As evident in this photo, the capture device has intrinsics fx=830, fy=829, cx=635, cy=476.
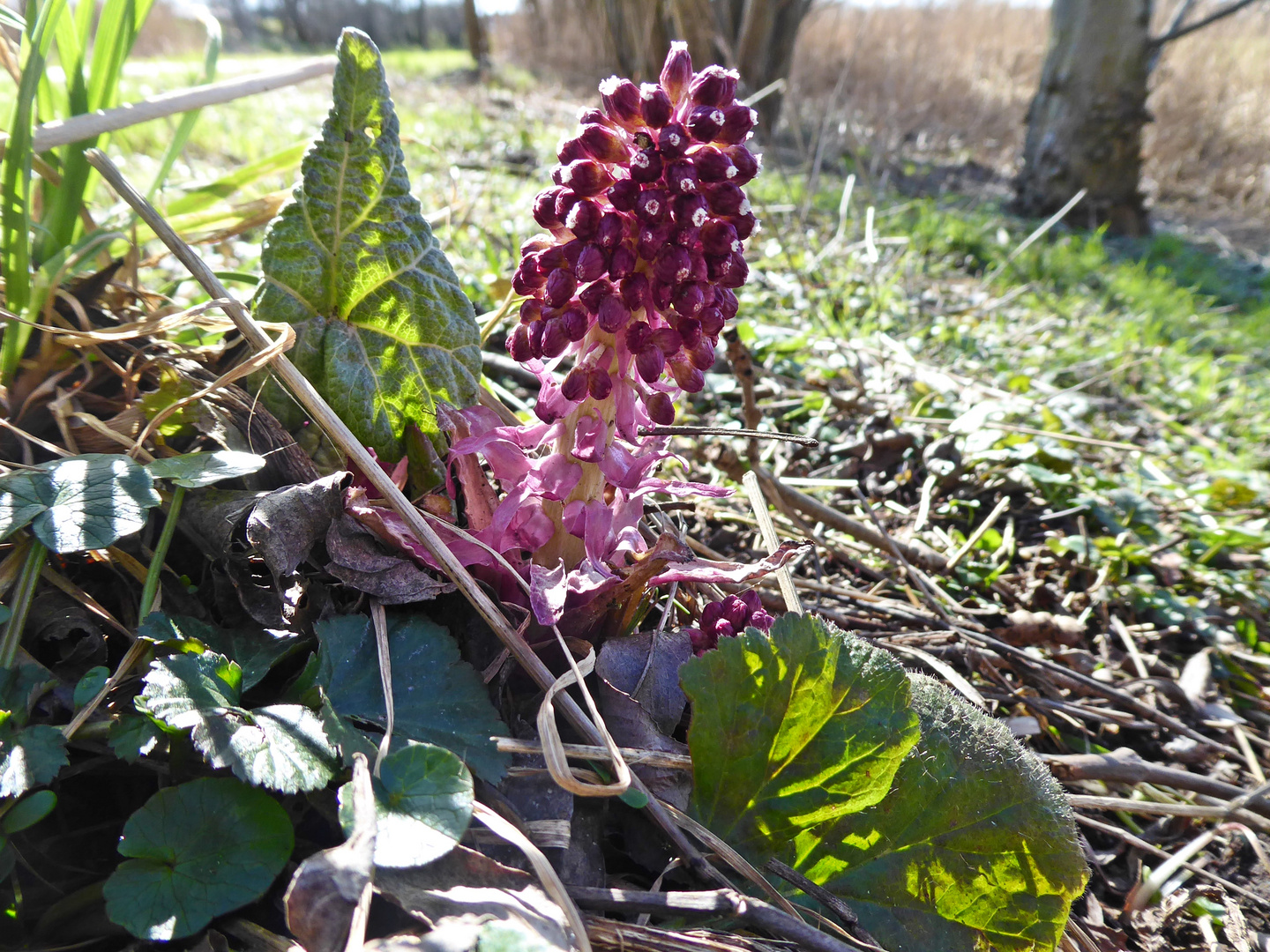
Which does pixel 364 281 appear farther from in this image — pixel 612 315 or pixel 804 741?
pixel 804 741

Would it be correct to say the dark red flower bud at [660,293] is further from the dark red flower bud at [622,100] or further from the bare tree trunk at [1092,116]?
the bare tree trunk at [1092,116]

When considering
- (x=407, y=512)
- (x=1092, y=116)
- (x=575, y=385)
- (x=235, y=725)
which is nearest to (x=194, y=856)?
(x=235, y=725)

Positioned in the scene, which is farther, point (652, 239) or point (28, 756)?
point (652, 239)

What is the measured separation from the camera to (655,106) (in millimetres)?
1059

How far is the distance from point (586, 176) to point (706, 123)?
6.6 inches

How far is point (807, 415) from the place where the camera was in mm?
2506

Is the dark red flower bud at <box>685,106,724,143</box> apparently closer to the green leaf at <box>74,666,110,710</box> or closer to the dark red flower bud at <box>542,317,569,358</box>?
the dark red flower bud at <box>542,317,569,358</box>

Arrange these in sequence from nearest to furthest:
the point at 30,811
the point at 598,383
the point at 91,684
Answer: the point at 30,811
the point at 91,684
the point at 598,383

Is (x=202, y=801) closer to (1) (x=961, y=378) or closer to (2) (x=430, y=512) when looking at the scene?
(2) (x=430, y=512)

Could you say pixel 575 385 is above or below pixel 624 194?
below

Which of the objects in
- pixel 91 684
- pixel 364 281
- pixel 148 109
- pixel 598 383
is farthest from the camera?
pixel 148 109

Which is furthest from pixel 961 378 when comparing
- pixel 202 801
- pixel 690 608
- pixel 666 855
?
pixel 202 801

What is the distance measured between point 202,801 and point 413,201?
92cm

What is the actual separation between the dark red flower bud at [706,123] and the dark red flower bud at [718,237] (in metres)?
0.10
